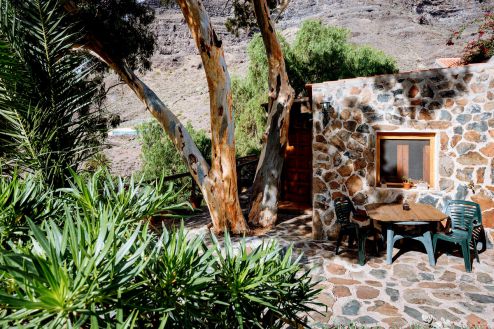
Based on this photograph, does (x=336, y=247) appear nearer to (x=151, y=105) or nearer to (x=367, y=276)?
(x=367, y=276)

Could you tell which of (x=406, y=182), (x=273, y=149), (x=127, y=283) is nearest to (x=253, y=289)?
(x=127, y=283)

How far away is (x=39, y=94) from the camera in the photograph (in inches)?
97.0

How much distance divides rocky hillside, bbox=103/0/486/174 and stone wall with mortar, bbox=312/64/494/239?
62.8 ft

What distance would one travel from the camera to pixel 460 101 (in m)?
4.87

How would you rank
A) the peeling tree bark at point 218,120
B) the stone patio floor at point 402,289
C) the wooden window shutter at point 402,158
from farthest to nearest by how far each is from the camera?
the wooden window shutter at point 402,158, the peeling tree bark at point 218,120, the stone patio floor at point 402,289

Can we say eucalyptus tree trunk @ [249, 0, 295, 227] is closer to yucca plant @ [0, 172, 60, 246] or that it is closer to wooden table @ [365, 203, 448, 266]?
wooden table @ [365, 203, 448, 266]

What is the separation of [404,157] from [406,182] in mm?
432

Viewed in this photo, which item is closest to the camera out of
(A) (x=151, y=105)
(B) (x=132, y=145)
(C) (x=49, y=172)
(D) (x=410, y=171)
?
(C) (x=49, y=172)

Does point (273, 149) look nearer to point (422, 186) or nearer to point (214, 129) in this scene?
point (214, 129)

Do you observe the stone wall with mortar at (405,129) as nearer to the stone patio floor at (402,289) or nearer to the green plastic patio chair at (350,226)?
the green plastic patio chair at (350,226)

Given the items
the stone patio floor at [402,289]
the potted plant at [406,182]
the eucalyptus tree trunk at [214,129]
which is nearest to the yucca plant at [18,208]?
the stone patio floor at [402,289]

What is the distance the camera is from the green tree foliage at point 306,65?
14.2 m

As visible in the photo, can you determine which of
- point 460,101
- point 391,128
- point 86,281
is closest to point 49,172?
point 86,281

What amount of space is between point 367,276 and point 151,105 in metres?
4.65
